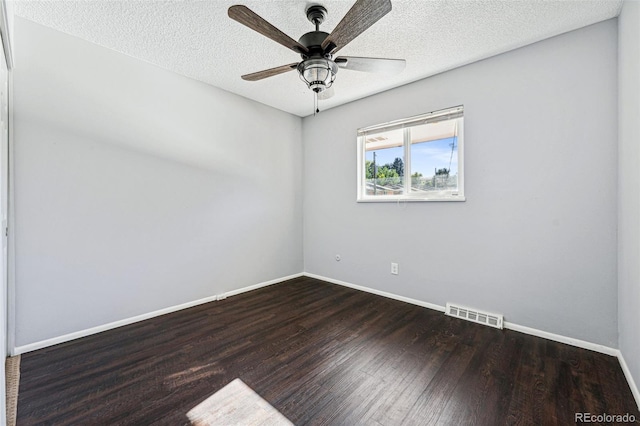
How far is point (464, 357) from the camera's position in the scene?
2016 millimetres

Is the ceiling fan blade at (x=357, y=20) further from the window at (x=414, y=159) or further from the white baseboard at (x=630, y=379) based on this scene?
the white baseboard at (x=630, y=379)

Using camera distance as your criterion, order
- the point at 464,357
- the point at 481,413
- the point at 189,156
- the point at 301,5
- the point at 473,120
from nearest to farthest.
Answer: the point at 481,413
the point at 301,5
the point at 464,357
the point at 473,120
the point at 189,156

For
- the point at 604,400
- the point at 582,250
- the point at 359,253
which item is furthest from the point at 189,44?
the point at 604,400

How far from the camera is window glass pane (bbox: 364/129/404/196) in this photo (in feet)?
10.8

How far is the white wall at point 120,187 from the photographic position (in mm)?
2125

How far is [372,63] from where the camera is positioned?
1921 mm

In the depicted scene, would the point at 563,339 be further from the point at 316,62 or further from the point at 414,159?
the point at 316,62

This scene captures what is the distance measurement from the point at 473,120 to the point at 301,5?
1858 millimetres

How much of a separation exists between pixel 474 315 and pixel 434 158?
1.63m

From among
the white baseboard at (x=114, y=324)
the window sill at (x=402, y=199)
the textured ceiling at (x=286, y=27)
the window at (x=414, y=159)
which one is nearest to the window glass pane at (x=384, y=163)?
the window at (x=414, y=159)

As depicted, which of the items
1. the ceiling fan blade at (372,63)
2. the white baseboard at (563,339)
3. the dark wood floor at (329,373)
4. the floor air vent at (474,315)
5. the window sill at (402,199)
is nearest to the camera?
the dark wood floor at (329,373)

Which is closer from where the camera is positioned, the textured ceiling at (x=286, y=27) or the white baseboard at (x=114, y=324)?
the textured ceiling at (x=286, y=27)

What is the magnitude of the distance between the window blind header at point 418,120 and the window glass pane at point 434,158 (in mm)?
50

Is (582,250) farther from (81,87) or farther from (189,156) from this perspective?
(81,87)
